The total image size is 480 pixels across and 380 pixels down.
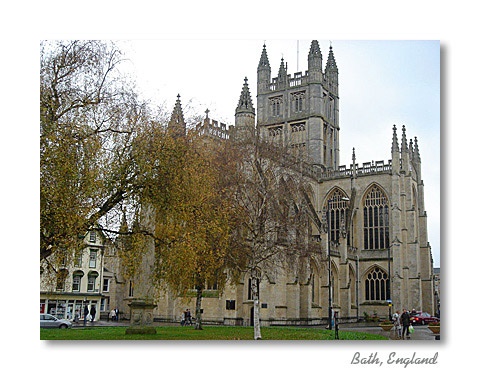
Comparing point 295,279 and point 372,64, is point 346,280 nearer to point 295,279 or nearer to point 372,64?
point 295,279

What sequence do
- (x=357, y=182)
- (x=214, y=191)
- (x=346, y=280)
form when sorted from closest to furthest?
(x=214, y=191)
(x=346, y=280)
(x=357, y=182)

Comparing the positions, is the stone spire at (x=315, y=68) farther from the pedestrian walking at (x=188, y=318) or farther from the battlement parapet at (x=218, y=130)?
the battlement parapet at (x=218, y=130)

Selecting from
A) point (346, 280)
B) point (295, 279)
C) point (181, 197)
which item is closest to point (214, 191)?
point (181, 197)

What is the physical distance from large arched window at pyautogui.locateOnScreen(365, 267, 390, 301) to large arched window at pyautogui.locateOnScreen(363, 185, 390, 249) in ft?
5.63

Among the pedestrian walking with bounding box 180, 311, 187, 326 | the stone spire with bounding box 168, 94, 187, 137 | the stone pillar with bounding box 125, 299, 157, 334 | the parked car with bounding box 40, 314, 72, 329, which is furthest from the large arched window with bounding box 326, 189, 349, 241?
the parked car with bounding box 40, 314, 72, 329

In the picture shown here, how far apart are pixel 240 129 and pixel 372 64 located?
631 cm

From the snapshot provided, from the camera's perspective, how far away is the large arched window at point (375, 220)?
35719 millimetres

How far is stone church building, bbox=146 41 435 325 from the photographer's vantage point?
25453mm

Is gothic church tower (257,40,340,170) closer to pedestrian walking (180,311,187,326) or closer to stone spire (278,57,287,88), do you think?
stone spire (278,57,287,88)

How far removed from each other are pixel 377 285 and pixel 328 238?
11.6m

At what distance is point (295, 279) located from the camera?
25.6 meters

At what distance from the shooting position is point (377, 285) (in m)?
34.7

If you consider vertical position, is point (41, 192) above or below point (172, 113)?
below

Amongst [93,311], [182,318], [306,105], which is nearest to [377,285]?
[306,105]
